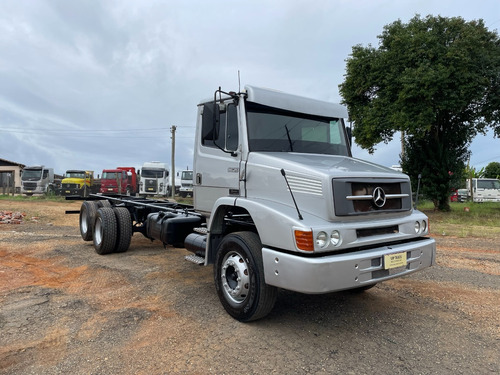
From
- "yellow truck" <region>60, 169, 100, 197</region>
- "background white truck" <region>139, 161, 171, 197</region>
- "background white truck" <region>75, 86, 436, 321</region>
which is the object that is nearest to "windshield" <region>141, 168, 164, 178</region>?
"background white truck" <region>139, 161, 171, 197</region>

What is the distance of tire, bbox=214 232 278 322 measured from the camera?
3637mm

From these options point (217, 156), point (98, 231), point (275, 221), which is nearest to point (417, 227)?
point (275, 221)

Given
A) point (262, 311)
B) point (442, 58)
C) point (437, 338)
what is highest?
point (442, 58)

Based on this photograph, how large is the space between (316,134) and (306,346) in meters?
2.65

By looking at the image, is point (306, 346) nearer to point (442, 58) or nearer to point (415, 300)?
point (415, 300)

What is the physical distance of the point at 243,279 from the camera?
3807 millimetres

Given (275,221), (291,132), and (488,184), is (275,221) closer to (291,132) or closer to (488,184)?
(291,132)

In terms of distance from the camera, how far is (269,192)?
12.8 ft

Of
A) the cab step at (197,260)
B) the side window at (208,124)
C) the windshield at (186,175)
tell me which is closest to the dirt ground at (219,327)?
the cab step at (197,260)

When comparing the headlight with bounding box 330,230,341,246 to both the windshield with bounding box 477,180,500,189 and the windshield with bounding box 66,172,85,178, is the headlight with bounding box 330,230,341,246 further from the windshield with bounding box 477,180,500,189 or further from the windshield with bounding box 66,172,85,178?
the windshield with bounding box 477,180,500,189

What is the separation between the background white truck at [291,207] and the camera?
329 centimetres

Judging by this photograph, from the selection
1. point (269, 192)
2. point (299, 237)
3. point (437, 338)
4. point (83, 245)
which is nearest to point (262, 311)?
point (299, 237)

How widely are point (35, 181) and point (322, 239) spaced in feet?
106

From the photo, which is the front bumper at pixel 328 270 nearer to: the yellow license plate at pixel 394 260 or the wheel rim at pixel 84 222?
the yellow license plate at pixel 394 260
